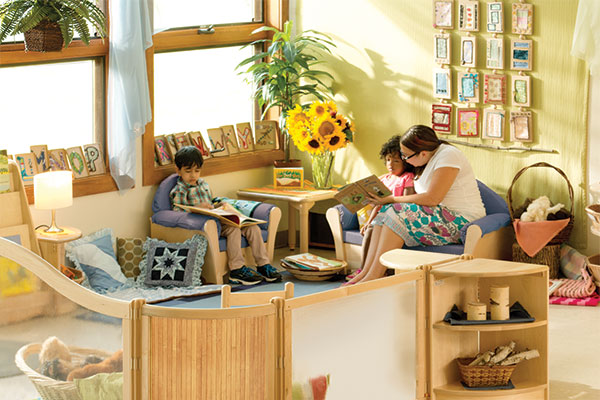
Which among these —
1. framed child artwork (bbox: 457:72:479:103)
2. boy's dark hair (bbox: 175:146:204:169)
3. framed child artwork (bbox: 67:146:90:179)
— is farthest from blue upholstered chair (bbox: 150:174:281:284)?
framed child artwork (bbox: 457:72:479:103)

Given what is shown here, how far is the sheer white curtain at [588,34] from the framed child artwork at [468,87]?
86 cm

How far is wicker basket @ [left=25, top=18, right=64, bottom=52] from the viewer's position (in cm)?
611

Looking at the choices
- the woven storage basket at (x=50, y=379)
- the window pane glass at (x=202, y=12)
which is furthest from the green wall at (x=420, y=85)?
the woven storage basket at (x=50, y=379)

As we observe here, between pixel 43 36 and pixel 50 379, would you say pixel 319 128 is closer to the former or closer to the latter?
pixel 43 36

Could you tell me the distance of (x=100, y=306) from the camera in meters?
3.39

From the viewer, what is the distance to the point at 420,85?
24.9ft

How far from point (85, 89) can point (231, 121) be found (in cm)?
160

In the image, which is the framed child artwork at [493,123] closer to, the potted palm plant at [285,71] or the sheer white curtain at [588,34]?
the sheer white curtain at [588,34]

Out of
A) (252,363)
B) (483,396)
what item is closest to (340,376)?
(252,363)

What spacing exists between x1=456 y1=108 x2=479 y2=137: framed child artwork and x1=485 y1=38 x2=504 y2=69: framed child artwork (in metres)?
0.37

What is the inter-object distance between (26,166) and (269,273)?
184 centimetres

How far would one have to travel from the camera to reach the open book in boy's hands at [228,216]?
6750 millimetres

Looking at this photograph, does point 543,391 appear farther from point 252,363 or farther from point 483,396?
point 252,363

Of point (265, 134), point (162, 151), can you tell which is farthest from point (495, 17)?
point (162, 151)
